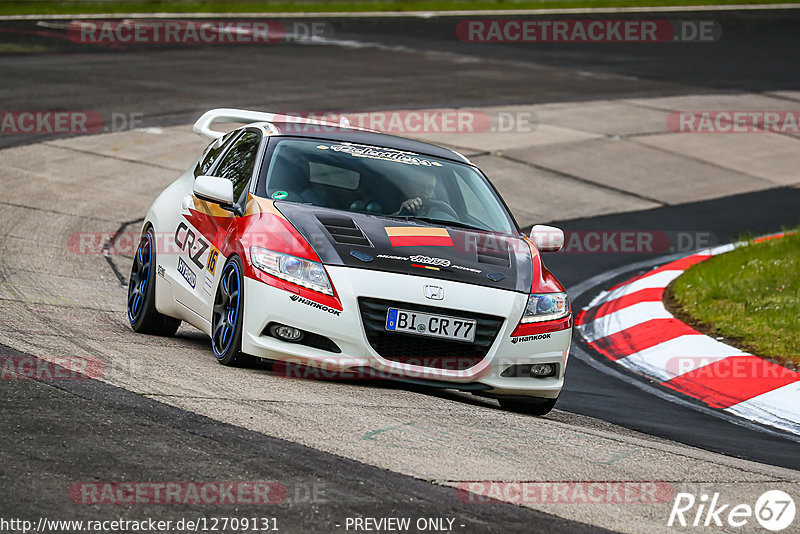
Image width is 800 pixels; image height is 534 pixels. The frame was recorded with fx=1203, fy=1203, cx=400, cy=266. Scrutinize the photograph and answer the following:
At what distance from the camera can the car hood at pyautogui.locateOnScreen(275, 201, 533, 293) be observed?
642 cm

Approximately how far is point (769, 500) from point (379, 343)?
2163 millimetres

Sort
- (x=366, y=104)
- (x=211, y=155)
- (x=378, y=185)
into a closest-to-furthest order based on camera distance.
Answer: (x=378, y=185) < (x=211, y=155) < (x=366, y=104)

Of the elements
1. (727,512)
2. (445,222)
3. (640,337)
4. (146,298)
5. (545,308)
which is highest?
(445,222)

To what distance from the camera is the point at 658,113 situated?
20.0 meters

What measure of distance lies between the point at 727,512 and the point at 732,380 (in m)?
3.48

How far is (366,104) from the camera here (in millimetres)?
19219

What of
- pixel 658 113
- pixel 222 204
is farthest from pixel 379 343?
pixel 658 113

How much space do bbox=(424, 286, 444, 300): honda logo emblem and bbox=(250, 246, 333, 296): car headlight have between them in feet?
1.65

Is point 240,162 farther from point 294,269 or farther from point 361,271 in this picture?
point 361,271

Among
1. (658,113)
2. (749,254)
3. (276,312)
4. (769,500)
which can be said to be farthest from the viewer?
(658,113)

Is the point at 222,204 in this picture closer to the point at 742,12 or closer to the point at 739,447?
the point at 739,447

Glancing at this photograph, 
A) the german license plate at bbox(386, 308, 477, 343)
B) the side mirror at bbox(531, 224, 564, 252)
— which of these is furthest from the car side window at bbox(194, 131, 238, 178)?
the german license plate at bbox(386, 308, 477, 343)

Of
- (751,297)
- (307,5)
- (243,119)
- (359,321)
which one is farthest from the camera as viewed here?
(307,5)

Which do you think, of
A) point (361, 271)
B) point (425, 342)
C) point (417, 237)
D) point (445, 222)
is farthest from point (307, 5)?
point (425, 342)
